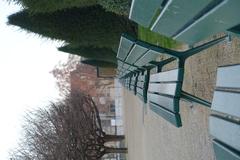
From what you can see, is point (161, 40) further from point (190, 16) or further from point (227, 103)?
point (227, 103)

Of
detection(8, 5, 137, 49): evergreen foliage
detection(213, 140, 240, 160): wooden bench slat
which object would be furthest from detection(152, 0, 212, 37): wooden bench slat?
detection(8, 5, 137, 49): evergreen foliage

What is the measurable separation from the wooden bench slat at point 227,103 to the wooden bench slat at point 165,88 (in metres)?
1.29

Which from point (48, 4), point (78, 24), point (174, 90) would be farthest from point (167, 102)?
point (78, 24)

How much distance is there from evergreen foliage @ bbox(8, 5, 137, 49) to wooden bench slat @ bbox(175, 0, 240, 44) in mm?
13019

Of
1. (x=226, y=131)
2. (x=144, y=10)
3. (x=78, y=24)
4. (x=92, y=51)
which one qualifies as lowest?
(x=226, y=131)

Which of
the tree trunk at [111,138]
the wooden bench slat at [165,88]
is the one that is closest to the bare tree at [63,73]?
the tree trunk at [111,138]

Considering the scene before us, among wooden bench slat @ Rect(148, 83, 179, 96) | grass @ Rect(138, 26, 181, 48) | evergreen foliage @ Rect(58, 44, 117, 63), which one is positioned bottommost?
wooden bench slat @ Rect(148, 83, 179, 96)

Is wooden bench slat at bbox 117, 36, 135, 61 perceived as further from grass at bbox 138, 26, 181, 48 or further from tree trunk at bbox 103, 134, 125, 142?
tree trunk at bbox 103, 134, 125, 142

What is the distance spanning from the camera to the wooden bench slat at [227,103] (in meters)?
2.83

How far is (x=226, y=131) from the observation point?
304 centimetres

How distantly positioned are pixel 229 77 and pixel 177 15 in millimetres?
808

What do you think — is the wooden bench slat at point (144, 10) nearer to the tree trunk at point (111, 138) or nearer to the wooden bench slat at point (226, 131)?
the wooden bench slat at point (226, 131)

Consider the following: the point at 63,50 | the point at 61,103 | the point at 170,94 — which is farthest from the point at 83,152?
the point at 170,94

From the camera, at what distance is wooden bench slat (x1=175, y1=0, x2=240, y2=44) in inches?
106
